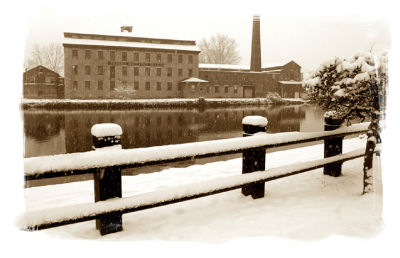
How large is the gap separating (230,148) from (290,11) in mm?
1537

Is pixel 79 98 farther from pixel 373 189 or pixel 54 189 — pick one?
pixel 373 189

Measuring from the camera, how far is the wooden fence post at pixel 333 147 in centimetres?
450

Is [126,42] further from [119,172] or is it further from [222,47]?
[119,172]

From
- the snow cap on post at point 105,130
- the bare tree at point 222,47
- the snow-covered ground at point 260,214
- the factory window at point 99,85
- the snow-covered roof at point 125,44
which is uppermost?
the snow-covered roof at point 125,44

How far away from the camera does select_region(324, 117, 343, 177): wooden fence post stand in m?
4.50

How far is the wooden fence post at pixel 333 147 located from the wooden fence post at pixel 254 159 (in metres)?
1.29

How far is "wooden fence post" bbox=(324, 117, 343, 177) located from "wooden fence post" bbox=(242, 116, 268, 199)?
129 cm

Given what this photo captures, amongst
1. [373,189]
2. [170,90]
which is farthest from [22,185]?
[170,90]

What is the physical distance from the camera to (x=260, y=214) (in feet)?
10.4

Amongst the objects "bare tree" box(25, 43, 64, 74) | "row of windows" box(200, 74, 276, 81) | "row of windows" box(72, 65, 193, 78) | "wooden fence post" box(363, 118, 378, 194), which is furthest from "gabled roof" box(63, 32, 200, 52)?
"wooden fence post" box(363, 118, 378, 194)

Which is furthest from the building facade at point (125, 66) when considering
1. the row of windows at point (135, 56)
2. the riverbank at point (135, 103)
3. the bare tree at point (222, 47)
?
the bare tree at point (222, 47)

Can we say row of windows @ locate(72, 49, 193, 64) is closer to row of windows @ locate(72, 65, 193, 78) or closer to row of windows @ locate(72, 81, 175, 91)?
row of windows @ locate(72, 65, 193, 78)

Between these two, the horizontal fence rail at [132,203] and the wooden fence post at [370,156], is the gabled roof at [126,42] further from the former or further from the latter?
the wooden fence post at [370,156]

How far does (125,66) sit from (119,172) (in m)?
43.7
